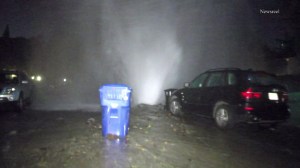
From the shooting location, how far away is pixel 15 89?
12.7 meters

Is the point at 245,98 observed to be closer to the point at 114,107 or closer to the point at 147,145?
the point at 147,145

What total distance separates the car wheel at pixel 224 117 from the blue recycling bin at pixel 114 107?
3.16 meters

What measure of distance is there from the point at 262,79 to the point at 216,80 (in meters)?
1.44

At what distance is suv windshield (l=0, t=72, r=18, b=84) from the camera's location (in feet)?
42.7

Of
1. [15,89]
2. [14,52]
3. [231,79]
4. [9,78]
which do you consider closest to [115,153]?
[231,79]

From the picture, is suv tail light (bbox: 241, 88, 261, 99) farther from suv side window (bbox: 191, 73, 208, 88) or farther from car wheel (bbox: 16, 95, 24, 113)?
car wheel (bbox: 16, 95, 24, 113)

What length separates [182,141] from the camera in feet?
24.2

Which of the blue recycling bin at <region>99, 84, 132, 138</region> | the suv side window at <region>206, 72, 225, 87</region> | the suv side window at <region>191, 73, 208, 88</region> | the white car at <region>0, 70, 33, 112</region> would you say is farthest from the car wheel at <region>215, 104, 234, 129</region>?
the white car at <region>0, 70, 33, 112</region>

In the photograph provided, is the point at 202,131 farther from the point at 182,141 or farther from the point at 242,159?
the point at 242,159

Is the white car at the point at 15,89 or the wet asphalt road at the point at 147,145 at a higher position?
the white car at the point at 15,89

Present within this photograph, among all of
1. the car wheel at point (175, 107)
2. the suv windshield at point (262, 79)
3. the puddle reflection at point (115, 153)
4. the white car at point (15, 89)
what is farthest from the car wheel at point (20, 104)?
the suv windshield at point (262, 79)

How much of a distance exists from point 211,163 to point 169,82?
25.4 m

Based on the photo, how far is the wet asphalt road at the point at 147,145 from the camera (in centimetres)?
552

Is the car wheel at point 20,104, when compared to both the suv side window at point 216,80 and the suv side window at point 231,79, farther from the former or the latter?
the suv side window at point 231,79
